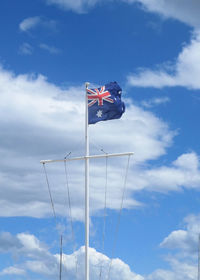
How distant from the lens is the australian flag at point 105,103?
39188 mm

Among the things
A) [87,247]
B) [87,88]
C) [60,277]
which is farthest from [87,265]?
[60,277]

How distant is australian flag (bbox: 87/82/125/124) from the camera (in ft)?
129

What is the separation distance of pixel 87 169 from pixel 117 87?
6570 mm

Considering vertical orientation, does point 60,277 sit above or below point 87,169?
above

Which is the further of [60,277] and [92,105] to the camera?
[60,277]

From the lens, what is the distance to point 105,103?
1550 inches

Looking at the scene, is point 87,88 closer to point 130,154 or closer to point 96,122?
point 96,122

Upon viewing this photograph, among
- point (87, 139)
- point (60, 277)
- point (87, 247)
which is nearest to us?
point (87, 247)

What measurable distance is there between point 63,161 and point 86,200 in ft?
11.6

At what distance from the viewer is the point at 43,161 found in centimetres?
3844

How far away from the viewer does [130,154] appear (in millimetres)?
37125

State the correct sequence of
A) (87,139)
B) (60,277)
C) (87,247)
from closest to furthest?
1. (87,247)
2. (87,139)
3. (60,277)

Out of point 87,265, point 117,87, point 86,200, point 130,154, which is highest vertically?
point 117,87

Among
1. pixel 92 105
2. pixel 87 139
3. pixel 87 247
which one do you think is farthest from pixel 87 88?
pixel 87 247
